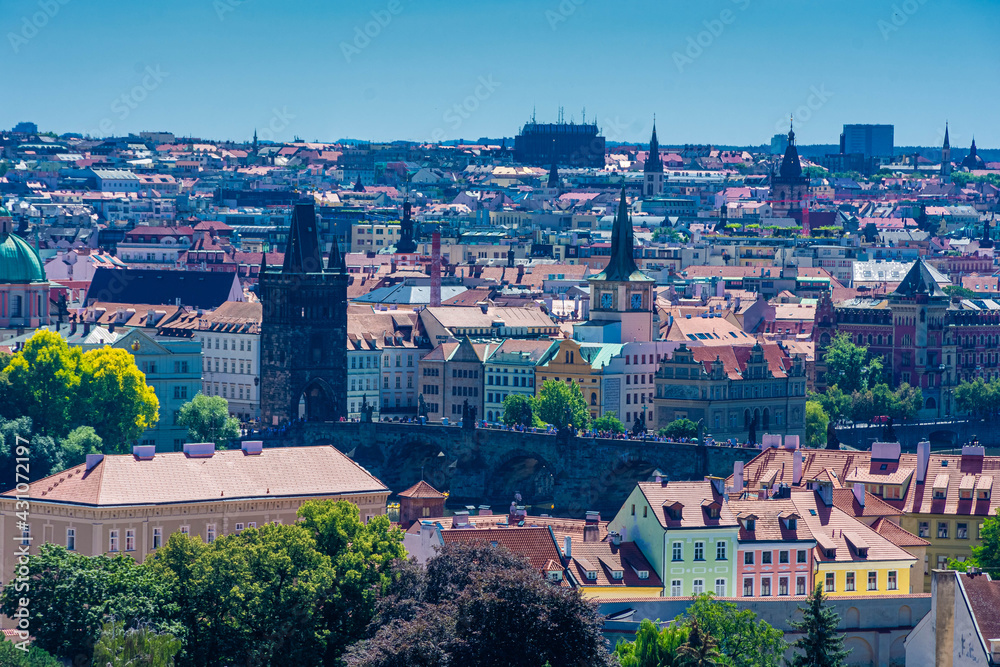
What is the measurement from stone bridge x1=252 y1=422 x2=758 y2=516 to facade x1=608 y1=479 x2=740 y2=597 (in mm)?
47224

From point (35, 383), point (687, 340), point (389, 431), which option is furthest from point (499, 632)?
point (687, 340)

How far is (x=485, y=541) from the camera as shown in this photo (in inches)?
3029

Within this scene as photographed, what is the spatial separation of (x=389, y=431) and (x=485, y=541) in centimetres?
7288

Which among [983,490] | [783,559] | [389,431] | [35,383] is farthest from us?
[389,431]

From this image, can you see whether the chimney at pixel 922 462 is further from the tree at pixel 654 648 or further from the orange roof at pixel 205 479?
the tree at pixel 654 648

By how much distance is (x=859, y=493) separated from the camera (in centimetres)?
9419

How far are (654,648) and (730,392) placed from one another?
8042 centimetres

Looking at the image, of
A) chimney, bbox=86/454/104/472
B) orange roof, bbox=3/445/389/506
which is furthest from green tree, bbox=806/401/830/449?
chimney, bbox=86/454/104/472

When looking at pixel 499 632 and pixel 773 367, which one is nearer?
pixel 499 632

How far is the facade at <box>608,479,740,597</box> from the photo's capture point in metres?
83.1

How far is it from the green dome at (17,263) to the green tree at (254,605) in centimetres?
8182

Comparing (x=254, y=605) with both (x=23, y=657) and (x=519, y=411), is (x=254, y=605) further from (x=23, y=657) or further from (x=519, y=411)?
(x=519, y=411)

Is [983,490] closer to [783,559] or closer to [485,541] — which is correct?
[783,559]

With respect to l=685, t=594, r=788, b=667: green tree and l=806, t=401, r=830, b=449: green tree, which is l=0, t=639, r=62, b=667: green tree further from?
l=806, t=401, r=830, b=449: green tree
